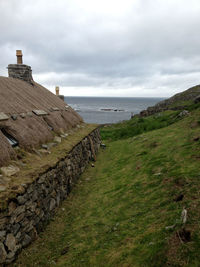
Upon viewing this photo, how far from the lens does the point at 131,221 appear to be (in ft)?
20.9

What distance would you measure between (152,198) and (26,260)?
14.8 feet

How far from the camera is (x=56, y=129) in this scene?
1319 cm

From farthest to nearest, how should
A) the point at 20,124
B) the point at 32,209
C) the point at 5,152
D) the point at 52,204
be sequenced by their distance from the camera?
the point at 20,124 → the point at 52,204 → the point at 5,152 → the point at 32,209

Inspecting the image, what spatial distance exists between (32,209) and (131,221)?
131 inches

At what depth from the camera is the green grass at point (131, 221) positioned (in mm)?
4516

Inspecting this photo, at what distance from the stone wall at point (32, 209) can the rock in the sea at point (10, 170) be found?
834mm

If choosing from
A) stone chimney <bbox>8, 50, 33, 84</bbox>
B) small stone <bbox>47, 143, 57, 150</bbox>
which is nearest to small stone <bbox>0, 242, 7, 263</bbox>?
small stone <bbox>47, 143, 57, 150</bbox>

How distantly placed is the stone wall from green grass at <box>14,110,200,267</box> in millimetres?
357

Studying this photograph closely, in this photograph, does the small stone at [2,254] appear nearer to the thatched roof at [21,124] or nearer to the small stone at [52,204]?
the thatched roof at [21,124]

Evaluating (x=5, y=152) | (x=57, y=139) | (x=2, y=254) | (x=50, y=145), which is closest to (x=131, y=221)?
(x=2, y=254)

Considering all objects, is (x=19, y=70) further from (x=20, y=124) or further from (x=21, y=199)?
(x=21, y=199)

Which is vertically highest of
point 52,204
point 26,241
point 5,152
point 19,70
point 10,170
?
point 19,70

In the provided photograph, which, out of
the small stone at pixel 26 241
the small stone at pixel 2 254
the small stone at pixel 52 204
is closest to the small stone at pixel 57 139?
the small stone at pixel 52 204

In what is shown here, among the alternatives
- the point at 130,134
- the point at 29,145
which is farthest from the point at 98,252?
the point at 130,134
